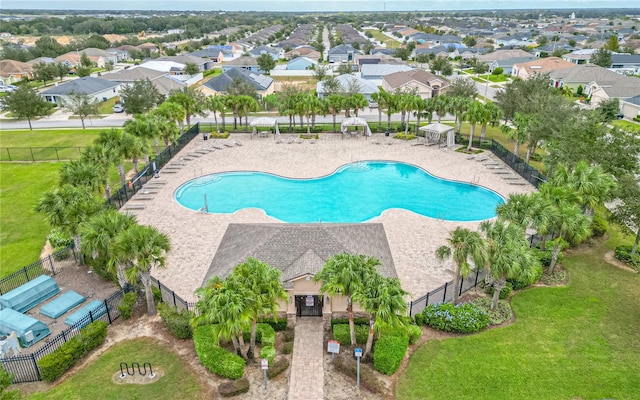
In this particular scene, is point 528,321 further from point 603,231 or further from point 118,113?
point 118,113

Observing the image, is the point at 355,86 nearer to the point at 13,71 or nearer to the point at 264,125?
the point at 264,125

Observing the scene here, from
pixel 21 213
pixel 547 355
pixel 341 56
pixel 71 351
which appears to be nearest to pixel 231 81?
pixel 21 213

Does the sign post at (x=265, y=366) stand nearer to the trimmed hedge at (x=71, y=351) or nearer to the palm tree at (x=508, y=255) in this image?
the trimmed hedge at (x=71, y=351)

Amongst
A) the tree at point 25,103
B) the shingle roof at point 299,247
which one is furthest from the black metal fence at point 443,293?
the tree at point 25,103

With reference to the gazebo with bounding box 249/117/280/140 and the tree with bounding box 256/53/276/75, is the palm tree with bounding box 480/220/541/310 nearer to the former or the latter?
the gazebo with bounding box 249/117/280/140

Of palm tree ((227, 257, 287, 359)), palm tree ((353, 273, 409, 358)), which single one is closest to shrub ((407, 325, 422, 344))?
palm tree ((353, 273, 409, 358))

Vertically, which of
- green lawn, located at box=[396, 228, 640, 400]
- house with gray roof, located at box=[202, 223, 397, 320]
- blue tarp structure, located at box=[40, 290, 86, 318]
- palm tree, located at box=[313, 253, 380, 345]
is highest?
palm tree, located at box=[313, 253, 380, 345]
